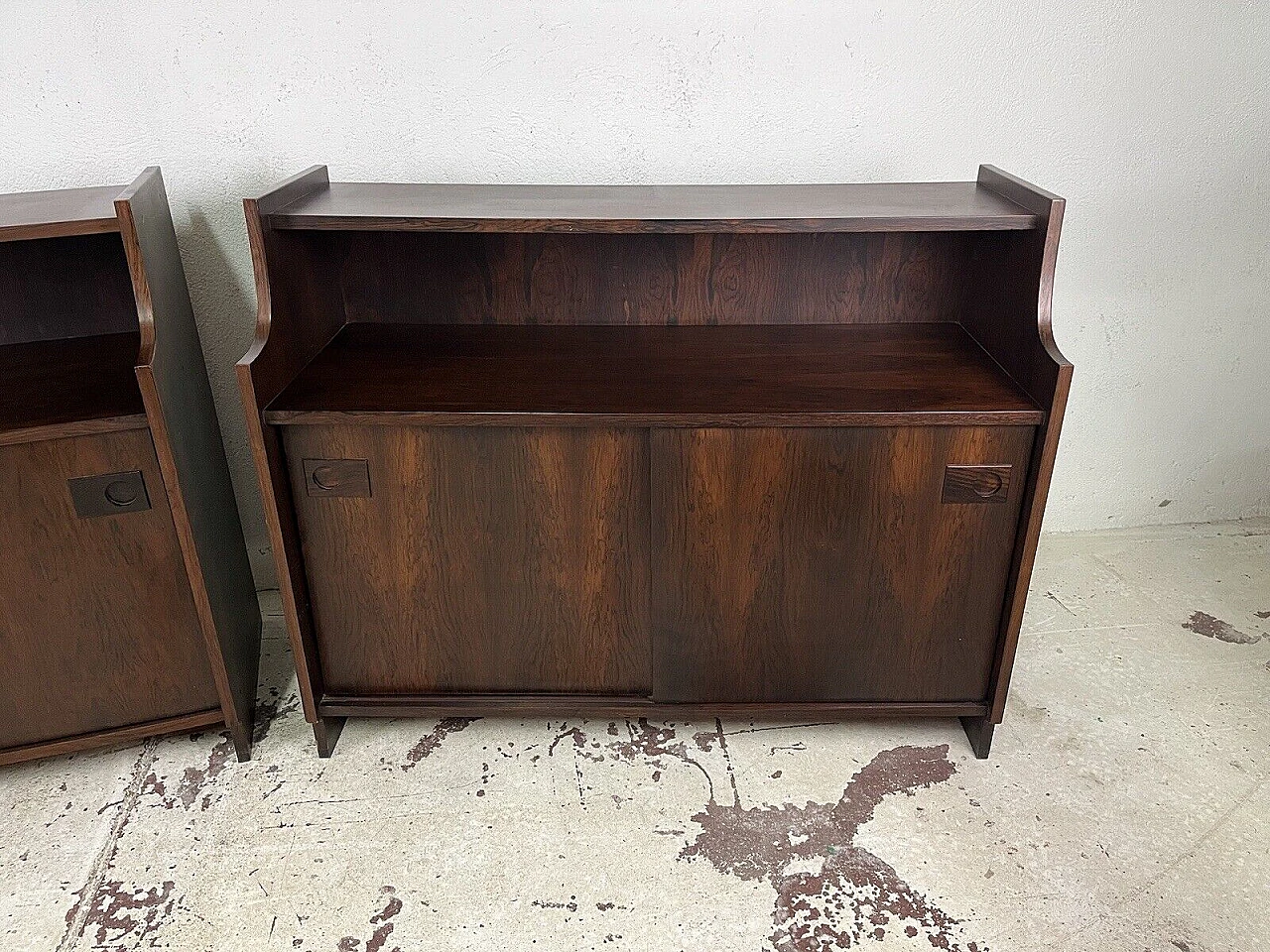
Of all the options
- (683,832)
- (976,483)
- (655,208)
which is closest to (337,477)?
(655,208)

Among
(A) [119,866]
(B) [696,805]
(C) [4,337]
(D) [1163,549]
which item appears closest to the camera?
(A) [119,866]

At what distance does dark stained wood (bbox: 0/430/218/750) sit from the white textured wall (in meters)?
0.59

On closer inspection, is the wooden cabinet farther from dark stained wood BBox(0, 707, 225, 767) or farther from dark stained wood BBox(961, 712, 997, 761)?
dark stained wood BBox(0, 707, 225, 767)

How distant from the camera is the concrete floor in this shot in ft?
4.86

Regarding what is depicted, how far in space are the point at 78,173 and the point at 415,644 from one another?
119 cm

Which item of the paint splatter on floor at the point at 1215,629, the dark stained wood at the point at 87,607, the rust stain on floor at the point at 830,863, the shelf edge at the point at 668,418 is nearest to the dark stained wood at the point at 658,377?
the shelf edge at the point at 668,418

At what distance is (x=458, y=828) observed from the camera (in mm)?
1661

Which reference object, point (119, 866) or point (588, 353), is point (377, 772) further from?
point (588, 353)

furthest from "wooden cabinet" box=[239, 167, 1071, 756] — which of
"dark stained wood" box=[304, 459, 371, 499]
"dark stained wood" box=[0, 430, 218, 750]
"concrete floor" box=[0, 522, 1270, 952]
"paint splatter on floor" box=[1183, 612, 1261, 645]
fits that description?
"paint splatter on floor" box=[1183, 612, 1261, 645]

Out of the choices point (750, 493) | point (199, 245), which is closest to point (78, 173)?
point (199, 245)

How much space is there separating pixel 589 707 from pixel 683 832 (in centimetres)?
30

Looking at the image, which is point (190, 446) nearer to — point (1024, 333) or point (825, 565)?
point (825, 565)

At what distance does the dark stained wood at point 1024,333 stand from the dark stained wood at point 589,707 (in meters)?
0.17

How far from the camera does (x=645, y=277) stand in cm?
188
